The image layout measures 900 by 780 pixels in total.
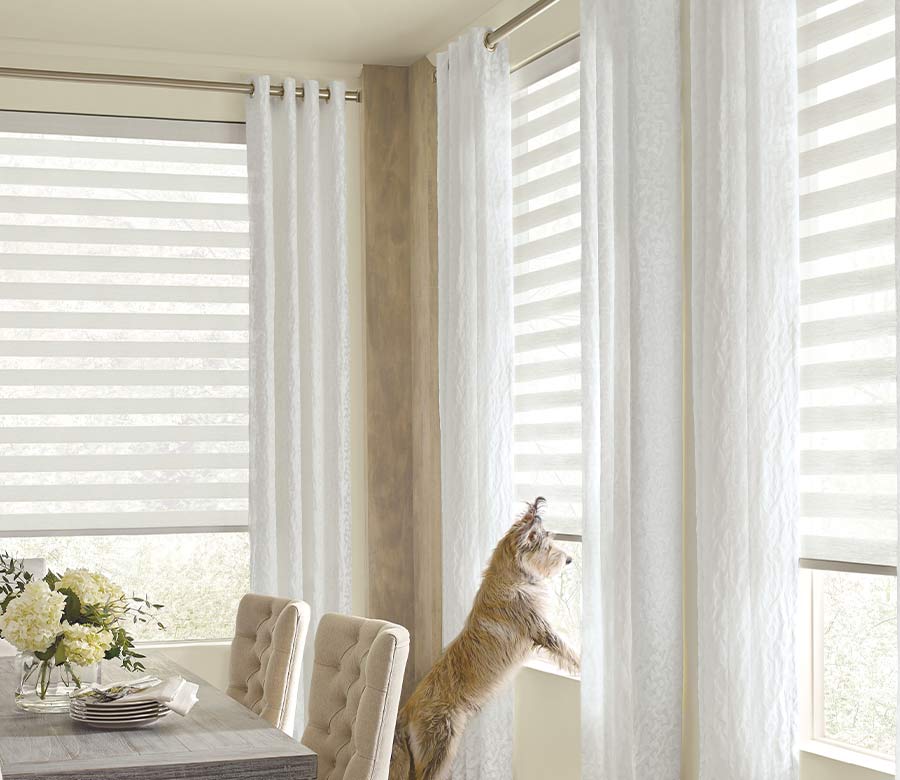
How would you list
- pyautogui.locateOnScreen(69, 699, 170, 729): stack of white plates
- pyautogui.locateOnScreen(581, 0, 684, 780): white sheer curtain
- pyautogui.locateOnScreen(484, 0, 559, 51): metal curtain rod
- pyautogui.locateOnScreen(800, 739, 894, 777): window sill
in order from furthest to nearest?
pyautogui.locateOnScreen(484, 0, 559, 51): metal curtain rod, pyautogui.locateOnScreen(581, 0, 684, 780): white sheer curtain, pyautogui.locateOnScreen(800, 739, 894, 777): window sill, pyautogui.locateOnScreen(69, 699, 170, 729): stack of white plates

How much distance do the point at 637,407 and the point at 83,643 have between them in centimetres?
157

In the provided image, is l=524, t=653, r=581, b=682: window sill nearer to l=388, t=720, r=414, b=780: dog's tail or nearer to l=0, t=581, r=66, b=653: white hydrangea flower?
l=388, t=720, r=414, b=780: dog's tail

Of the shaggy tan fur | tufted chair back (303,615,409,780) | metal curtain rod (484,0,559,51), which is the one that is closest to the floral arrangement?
tufted chair back (303,615,409,780)

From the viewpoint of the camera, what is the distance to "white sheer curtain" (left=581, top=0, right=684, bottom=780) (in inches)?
128

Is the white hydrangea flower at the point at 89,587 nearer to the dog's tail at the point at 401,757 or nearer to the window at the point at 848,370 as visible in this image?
the dog's tail at the point at 401,757

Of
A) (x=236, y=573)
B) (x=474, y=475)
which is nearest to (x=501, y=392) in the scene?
(x=474, y=475)

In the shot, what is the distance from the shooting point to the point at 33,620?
98.6 inches

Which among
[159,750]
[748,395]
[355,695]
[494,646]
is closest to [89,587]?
[159,750]

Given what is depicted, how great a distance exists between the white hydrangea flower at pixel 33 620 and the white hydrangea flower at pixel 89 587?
62 millimetres

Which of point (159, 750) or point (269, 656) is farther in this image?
point (269, 656)

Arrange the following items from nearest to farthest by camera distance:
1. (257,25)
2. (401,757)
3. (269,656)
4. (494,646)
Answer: (269,656) → (494,646) → (401,757) → (257,25)

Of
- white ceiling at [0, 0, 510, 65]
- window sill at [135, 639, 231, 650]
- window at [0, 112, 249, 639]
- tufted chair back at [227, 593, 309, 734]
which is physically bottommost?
window sill at [135, 639, 231, 650]

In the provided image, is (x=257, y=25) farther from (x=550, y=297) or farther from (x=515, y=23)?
(x=550, y=297)

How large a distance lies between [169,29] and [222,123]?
0.48m
